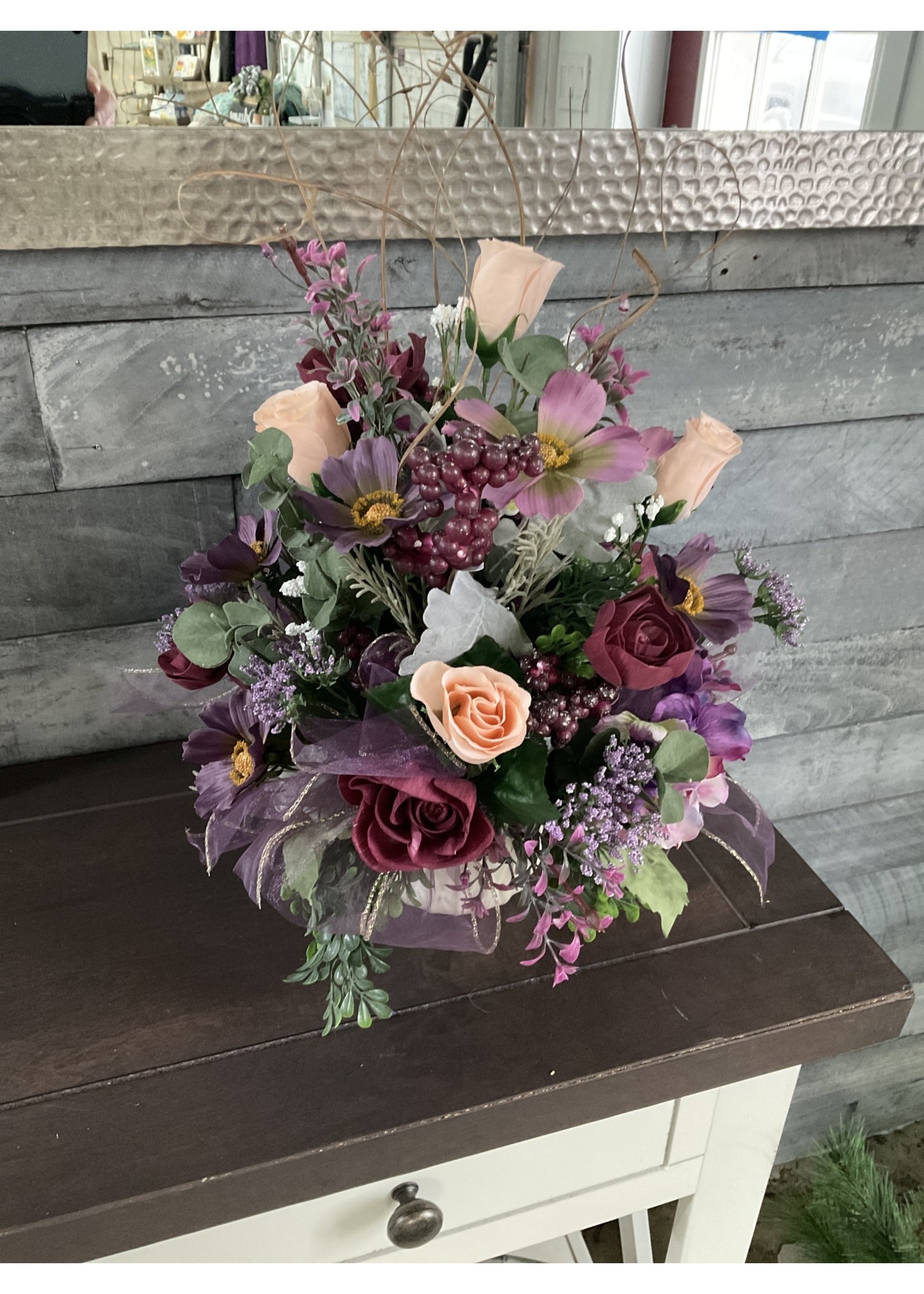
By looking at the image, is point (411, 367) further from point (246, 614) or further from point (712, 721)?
point (712, 721)

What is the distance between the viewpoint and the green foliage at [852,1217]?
1167 millimetres

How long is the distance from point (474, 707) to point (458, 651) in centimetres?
6

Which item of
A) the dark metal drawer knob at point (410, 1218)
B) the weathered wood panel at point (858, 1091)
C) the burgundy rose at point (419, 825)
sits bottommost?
the weathered wood panel at point (858, 1091)

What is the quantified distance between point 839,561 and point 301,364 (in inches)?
30.0

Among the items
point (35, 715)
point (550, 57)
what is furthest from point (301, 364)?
point (35, 715)

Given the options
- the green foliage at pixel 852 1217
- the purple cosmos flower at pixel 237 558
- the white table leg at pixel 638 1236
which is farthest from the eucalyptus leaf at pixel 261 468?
the green foliage at pixel 852 1217

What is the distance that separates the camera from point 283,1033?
706 mm

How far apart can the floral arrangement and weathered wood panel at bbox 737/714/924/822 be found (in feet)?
1.97

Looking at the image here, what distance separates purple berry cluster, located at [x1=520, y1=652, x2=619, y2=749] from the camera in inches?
22.7

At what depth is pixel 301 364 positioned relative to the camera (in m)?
0.65

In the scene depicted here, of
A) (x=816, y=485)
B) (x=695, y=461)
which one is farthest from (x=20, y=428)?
(x=816, y=485)

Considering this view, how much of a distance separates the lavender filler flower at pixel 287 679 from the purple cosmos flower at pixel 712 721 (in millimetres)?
216

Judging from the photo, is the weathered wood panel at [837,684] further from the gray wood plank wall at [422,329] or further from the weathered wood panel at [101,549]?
the weathered wood panel at [101,549]
